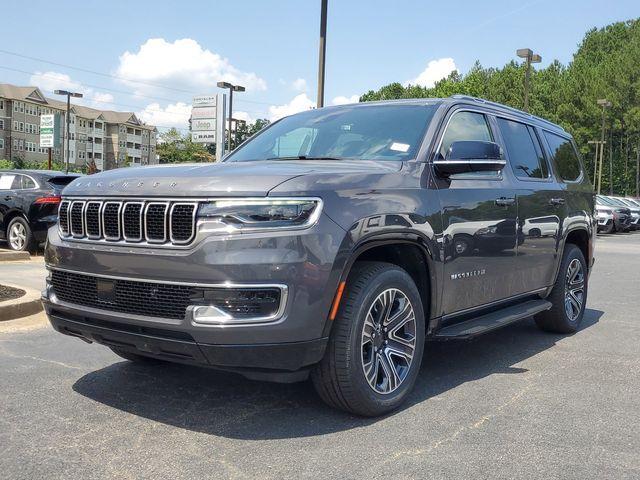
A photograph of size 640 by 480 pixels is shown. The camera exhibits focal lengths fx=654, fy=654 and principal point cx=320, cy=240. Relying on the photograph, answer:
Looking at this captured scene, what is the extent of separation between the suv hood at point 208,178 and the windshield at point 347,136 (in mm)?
330

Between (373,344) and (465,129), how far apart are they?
1.90 m

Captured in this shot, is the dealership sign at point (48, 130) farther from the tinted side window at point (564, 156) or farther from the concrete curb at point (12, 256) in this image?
the tinted side window at point (564, 156)

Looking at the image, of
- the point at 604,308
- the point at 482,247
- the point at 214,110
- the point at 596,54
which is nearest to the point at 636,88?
the point at 596,54

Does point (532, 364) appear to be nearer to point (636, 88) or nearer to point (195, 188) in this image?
point (195, 188)

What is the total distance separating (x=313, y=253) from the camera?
3197mm

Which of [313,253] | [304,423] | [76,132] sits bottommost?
[304,423]

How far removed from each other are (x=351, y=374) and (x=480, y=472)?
81 centimetres

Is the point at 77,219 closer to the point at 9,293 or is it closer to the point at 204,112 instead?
the point at 9,293

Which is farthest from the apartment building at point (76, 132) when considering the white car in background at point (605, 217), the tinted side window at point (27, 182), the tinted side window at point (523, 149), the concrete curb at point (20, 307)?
the tinted side window at point (523, 149)

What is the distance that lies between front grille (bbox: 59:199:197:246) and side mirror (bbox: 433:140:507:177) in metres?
1.69

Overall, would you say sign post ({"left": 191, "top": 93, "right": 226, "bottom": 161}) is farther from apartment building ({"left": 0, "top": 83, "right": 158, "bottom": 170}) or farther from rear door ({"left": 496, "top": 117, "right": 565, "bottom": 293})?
apartment building ({"left": 0, "top": 83, "right": 158, "bottom": 170})

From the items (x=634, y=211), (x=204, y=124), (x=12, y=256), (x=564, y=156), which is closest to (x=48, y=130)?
(x=204, y=124)

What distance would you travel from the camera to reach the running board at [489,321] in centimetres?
421

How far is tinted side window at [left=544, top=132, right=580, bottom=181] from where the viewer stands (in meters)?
6.20
